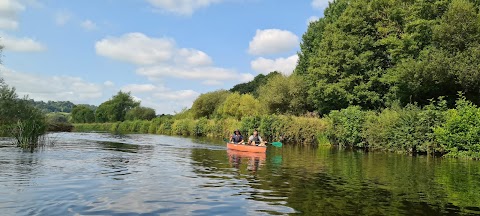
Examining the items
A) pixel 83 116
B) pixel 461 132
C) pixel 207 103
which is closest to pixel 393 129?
pixel 461 132

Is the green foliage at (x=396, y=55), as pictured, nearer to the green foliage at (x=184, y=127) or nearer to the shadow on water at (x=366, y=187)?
the shadow on water at (x=366, y=187)

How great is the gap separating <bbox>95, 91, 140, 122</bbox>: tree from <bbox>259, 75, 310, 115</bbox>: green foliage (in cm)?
7824

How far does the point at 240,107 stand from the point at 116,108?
69637 millimetres

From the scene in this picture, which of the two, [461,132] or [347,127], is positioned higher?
[347,127]

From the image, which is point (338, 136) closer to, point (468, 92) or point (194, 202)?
point (468, 92)

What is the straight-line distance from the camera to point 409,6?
39781 mm

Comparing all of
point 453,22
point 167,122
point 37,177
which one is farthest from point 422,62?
point 167,122

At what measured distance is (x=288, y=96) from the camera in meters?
51.8

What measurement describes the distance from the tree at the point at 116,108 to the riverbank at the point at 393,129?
79194 mm

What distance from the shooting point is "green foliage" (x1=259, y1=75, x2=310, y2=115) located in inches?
2014

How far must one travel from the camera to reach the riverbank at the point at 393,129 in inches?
981

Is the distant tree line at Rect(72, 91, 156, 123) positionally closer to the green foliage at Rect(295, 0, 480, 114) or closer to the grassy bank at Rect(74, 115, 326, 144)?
the grassy bank at Rect(74, 115, 326, 144)

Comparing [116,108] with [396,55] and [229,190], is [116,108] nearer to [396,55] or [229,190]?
[396,55]

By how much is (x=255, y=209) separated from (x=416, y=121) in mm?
22097
